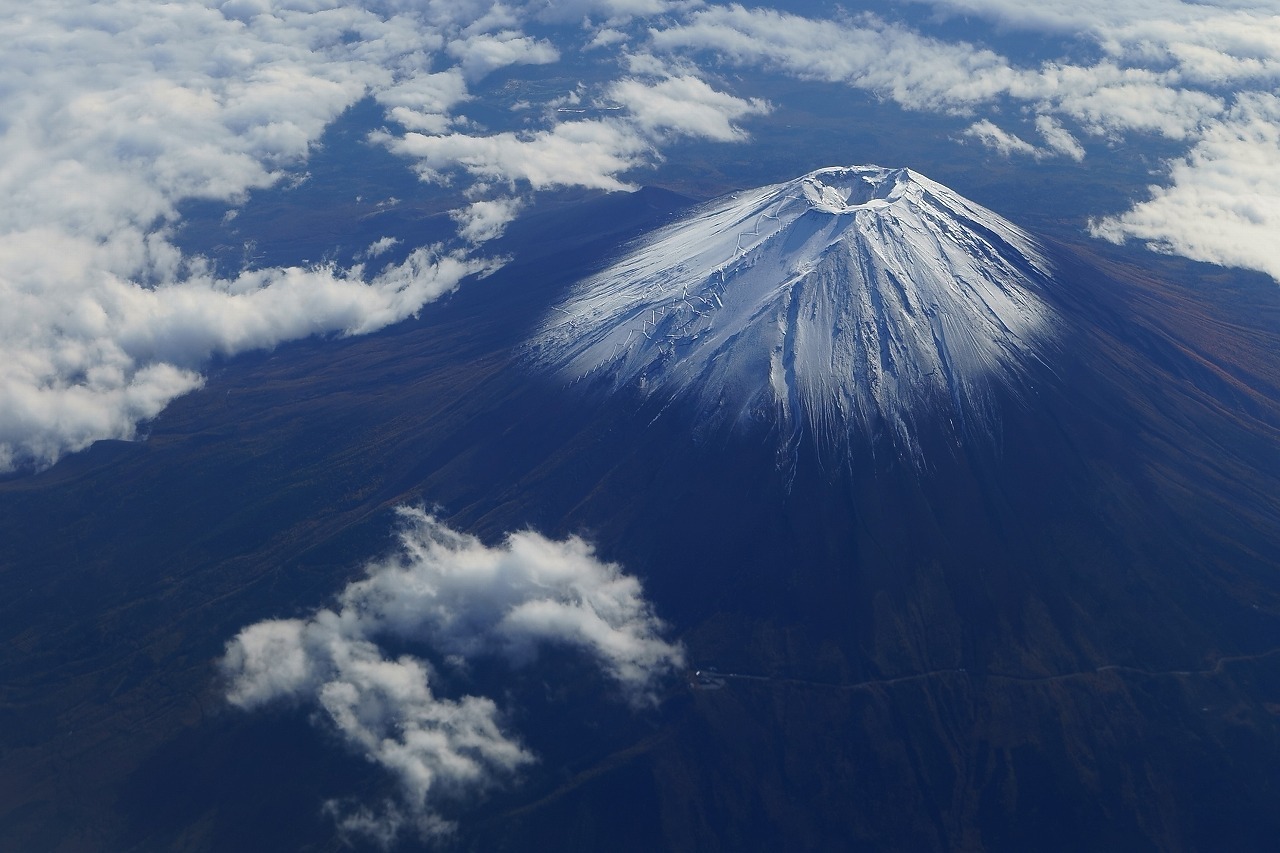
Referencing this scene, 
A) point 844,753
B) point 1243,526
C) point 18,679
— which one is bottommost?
point 18,679

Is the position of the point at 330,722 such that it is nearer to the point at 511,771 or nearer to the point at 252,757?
the point at 252,757

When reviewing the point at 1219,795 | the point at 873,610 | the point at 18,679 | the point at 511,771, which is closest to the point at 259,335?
the point at 18,679

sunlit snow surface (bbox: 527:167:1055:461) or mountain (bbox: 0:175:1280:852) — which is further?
sunlit snow surface (bbox: 527:167:1055:461)

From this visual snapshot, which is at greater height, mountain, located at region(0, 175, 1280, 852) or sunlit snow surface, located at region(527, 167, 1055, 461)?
sunlit snow surface, located at region(527, 167, 1055, 461)

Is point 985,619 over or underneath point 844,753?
over
